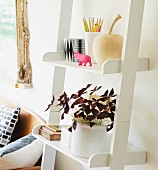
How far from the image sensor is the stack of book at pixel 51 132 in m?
2.19

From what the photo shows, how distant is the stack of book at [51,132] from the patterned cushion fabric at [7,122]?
632mm

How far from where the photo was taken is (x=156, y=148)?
189 centimetres

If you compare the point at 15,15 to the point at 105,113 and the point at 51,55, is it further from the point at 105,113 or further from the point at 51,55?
the point at 105,113

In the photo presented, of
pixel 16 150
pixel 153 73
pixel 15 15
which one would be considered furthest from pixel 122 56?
pixel 15 15

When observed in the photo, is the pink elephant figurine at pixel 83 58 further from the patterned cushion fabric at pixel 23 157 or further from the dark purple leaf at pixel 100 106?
the patterned cushion fabric at pixel 23 157

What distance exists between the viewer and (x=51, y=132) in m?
2.20

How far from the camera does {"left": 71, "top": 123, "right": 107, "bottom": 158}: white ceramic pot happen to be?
75.0 inches

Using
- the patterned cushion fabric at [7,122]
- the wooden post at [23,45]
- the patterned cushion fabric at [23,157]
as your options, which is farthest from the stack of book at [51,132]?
the wooden post at [23,45]

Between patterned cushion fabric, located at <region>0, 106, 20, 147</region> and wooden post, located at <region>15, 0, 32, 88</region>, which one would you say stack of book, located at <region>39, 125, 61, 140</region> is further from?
wooden post, located at <region>15, 0, 32, 88</region>

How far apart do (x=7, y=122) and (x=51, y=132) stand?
2.57 ft

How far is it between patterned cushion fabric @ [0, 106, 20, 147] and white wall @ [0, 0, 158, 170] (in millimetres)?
125

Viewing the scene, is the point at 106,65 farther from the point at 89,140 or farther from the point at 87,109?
the point at 89,140

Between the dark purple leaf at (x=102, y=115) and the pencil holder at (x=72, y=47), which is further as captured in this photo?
the pencil holder at (x=72, y=47)

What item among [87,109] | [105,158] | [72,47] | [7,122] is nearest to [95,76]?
[72,47]
